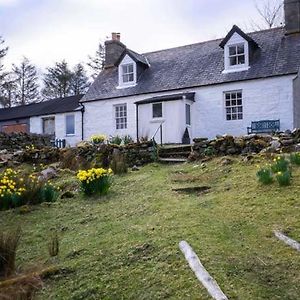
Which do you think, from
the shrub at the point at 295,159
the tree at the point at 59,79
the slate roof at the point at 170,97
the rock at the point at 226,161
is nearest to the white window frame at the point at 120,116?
the slate roof at the point at 170,97

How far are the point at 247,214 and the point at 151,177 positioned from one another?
419 cm

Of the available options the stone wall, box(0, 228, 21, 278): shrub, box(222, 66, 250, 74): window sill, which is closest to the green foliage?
box(0, 228, 21, 278): shrub

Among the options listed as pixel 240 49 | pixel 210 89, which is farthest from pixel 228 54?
pixel 210 89

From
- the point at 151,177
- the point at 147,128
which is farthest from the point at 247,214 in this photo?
the point at 147,128

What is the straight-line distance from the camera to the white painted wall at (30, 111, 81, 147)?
23922mm

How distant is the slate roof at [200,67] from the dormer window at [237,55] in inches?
19.3

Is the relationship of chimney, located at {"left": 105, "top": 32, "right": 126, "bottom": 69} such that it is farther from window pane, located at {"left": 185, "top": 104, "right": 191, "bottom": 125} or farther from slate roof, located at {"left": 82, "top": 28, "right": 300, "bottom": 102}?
window pane, located at {"left": 185, "top": 104, "right": 191, "bottom": 125}

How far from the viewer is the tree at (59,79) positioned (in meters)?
41.4

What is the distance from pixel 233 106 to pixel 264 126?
1.86m

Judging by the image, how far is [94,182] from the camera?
8.77m

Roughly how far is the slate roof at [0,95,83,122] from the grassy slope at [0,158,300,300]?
1744 centimetres

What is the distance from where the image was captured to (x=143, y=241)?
222 inches

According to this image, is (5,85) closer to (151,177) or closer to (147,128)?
(147,128)

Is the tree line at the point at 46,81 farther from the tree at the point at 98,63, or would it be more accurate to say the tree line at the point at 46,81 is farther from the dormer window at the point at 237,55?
the dormer window at the point at 237,55
